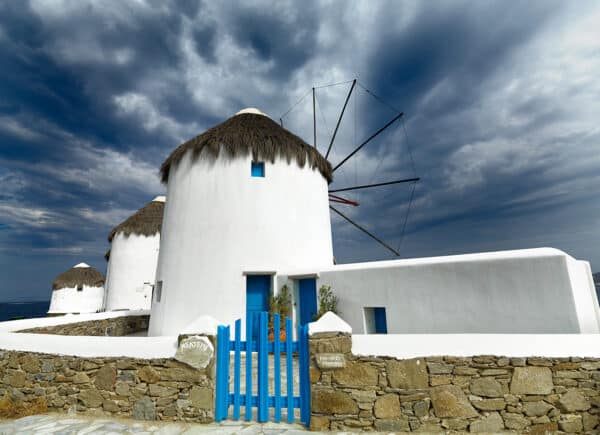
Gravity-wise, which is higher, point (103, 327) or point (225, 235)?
point (225, 235)

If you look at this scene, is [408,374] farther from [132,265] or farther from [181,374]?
[132,265]

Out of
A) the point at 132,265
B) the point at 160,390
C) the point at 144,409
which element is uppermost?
the point at 132,265

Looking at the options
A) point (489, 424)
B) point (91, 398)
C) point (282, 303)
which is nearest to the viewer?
point (489, 424)

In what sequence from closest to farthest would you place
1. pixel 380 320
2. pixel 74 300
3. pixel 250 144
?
1. pixel 380 320
2. pixel 250 144
3. pixel 74 300

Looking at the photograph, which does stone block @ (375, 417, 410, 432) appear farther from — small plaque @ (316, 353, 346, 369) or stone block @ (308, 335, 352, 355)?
stone block @ (308, 335, 352, 355)

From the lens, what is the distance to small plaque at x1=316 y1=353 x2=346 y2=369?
12.6 ft

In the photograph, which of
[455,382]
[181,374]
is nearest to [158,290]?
[181,374]

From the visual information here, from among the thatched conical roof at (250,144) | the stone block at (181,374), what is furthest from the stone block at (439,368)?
the thatched conical roof at (250,144)

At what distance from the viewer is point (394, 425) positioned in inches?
144

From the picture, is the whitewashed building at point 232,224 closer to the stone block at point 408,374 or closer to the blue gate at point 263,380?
the blue gate at point 263,380

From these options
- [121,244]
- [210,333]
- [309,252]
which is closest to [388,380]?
A: [210,333]

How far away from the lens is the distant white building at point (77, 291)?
25781 millimetres

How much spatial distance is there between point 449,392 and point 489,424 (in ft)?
1.74

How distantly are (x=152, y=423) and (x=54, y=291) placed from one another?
97.6 feet
